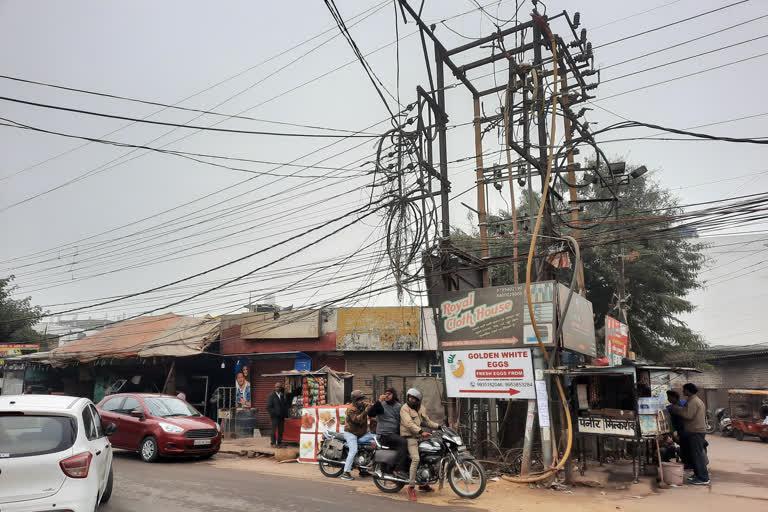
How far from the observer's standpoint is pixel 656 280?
2411 centimetres

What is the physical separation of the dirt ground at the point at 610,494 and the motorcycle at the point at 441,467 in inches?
8.1

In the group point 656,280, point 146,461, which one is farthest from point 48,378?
point 656,280

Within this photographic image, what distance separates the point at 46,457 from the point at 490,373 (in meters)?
7.90

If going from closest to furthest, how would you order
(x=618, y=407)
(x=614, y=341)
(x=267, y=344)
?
(x=618, y=407) → (x=614, y=341) → (x=267, y=344)

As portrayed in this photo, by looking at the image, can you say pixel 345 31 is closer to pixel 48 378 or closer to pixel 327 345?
pixel 327 345

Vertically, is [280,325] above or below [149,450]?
above

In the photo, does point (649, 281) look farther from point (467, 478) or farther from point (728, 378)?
point (467, 478)

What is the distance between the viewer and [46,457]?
567cm

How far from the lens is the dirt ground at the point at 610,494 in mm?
8664

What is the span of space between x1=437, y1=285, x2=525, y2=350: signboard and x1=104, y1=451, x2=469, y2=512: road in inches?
136

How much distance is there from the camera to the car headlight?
41.1ft

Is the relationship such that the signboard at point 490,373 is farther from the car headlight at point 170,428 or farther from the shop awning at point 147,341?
the shop awning at point 147,341

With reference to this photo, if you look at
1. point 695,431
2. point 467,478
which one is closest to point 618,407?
point 695,431

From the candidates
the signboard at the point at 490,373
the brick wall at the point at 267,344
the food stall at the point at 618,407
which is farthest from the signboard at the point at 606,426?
the brick wall at the point at 267,344
